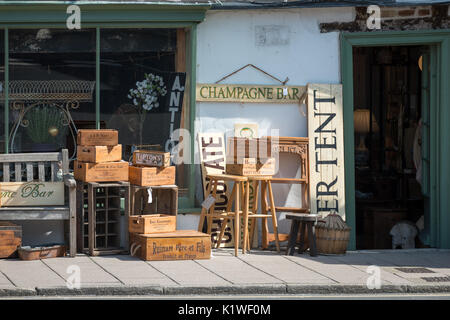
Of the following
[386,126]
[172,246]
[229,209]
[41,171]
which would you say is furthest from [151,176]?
[386,126]

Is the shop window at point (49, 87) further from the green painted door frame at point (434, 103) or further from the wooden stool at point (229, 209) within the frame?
the green painted door frame at point (434, 103)

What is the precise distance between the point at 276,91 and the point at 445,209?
129 inches

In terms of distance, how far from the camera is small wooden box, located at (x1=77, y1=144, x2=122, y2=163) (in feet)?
39.3

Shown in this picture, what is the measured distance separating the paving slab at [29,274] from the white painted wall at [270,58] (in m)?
3.05

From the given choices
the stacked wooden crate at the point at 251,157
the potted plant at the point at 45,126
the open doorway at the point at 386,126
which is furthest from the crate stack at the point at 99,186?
the open doorway at the point at 386,126

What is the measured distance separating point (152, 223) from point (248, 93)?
8.68 ft

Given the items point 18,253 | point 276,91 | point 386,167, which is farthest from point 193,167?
point 386,167

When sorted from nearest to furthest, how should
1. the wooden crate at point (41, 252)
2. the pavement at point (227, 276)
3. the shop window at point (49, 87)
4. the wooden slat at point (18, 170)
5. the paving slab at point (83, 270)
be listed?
the pavement at point (227, 276) < the paving slab at point (83, 270) < the wooden crate at point (41, 252) < the wooden slat at point (18, 170) < the shop window at point (49, 87)

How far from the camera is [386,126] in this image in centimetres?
1772

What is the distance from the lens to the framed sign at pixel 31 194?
39.4ft

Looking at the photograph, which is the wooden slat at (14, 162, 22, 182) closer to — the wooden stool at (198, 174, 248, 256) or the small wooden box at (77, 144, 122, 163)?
the small wooden box at (77, 144, 122, 163)

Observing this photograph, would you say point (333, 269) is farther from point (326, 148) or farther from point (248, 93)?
point (248, 93)

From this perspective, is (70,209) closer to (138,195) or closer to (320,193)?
(138,195)

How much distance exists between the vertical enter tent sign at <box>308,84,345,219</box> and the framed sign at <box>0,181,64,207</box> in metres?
3.84
